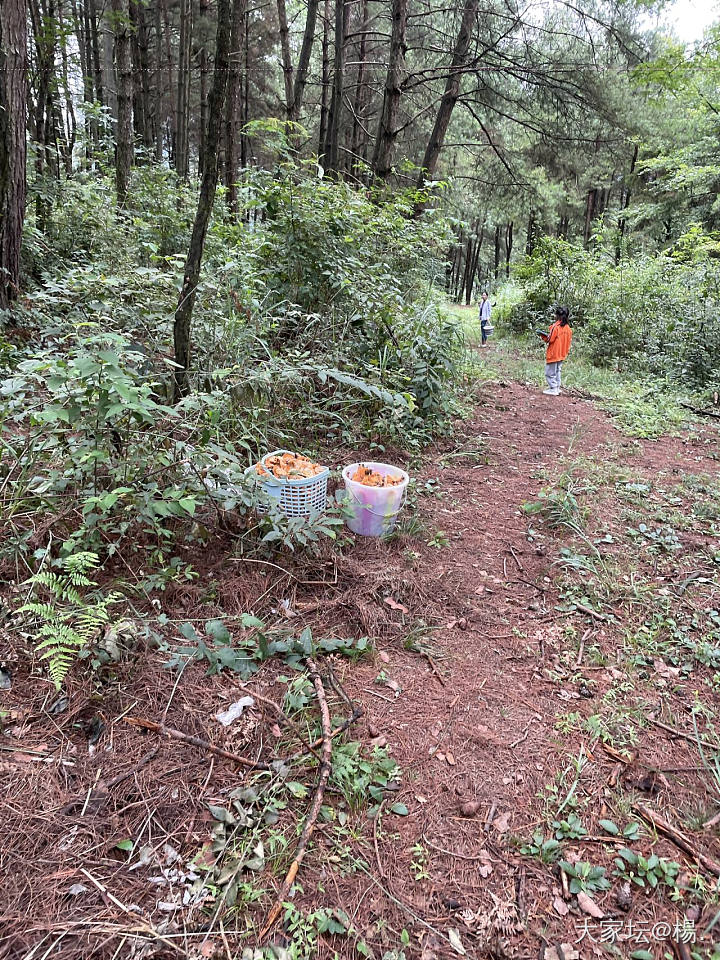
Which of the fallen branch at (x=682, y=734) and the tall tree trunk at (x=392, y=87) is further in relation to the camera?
the tall tree trunk at (x=392, y=87)

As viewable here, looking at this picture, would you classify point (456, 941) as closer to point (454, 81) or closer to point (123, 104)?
point (123, 104)

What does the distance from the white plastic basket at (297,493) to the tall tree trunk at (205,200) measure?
97 centimetres

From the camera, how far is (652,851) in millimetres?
1979

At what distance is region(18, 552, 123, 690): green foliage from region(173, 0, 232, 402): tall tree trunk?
60.6 inches

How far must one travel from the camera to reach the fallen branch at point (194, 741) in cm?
205

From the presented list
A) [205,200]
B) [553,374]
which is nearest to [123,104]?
[205,200]

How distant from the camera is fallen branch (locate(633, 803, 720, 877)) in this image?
1.92 meters

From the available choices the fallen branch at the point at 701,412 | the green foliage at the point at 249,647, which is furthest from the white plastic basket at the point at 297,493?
the fallen branch at the point at 701,412

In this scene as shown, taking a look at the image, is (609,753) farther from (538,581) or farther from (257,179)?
(257,179)

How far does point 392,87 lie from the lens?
30.2 feet

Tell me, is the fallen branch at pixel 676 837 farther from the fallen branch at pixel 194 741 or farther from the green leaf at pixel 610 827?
the fallen branch at pixel 194 741

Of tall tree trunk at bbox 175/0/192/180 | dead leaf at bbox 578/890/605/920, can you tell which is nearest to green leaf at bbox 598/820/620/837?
dead leaf at bbox 578/890/605/920

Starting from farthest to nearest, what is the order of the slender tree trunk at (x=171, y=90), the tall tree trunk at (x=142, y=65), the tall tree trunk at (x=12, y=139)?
1. the slender tree trunk at (x=171, y=90)
2. the tall tree trunk at (x=142, y=65)
3. the tall tree trunk at (x=12, y=139)

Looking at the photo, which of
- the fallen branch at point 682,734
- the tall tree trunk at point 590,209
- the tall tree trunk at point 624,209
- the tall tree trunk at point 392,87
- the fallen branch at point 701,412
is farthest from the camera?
the tall tree trunk at point 590,209
